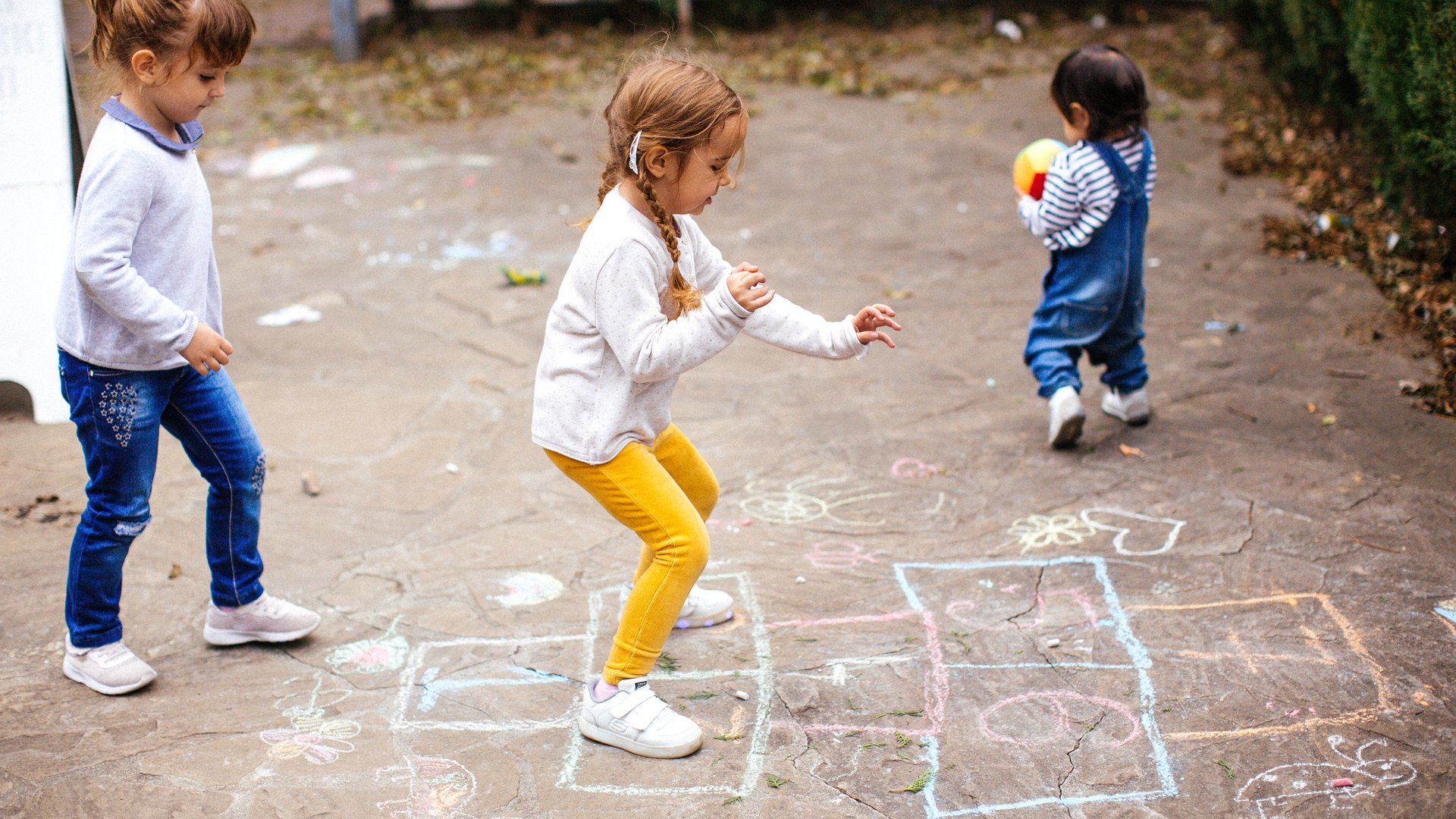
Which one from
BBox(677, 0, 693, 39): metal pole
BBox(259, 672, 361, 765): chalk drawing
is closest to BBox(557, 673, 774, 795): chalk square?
BBox(259, 672, 361, 765): chalk drawing

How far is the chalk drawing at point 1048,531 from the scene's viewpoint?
10.3 ft

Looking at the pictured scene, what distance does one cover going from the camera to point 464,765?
2352mm

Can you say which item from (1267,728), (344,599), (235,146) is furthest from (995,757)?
(235,146)

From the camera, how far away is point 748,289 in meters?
2.11

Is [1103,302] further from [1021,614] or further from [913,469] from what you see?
[1021,614]

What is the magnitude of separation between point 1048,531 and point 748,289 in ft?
4.89

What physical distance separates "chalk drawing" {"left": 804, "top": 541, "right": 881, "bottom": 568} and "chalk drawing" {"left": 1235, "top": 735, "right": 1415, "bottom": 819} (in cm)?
114

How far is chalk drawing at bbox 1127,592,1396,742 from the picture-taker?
234 cm

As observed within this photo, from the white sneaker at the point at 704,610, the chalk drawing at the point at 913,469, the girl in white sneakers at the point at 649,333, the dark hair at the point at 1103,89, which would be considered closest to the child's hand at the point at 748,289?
the girl in white sneakers at the point at 649,333

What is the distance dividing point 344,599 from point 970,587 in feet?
5.27

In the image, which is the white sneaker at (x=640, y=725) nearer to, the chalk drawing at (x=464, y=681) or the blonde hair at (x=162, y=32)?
the chalk drawing at (x=464, y=681)

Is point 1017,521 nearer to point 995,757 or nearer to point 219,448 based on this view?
point 995,757

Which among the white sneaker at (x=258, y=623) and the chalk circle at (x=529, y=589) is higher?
the white sneaker at (x=258, y=623)

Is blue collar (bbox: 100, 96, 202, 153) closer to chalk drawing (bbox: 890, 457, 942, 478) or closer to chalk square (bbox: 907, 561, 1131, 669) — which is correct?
chalk square (bbox: 907, 561, 1131, 669)
